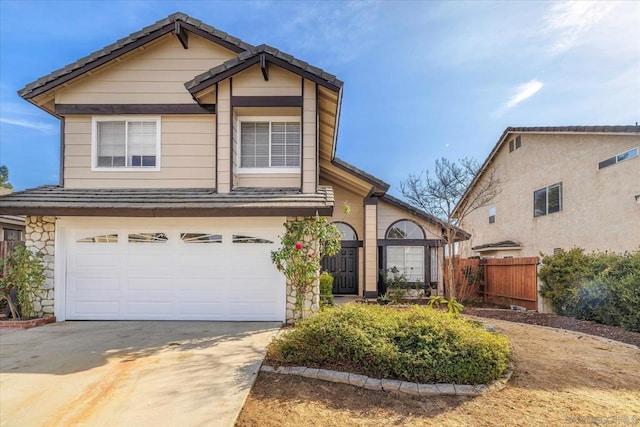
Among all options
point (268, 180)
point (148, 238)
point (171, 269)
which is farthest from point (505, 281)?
point (148, 238)

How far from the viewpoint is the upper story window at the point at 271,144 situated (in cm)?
942

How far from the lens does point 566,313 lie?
9.90 m

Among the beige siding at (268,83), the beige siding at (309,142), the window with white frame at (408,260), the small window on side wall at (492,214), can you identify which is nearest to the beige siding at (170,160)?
the beige siding at (268,83)

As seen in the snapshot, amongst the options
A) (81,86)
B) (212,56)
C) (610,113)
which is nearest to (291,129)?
(212,56)

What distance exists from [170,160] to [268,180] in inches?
102

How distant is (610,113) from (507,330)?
11.8 meters

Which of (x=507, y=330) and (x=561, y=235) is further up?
(x=561, y=235)

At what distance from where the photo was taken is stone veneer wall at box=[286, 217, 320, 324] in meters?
8.41

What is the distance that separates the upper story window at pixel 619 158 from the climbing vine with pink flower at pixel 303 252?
33.4ft

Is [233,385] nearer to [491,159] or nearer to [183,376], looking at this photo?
[183,376]

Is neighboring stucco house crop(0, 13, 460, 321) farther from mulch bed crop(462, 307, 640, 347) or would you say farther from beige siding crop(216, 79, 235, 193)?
mulch bed crop(462, 307, 640, 347)

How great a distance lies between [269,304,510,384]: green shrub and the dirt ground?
1.01ft

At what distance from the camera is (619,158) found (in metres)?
12.2

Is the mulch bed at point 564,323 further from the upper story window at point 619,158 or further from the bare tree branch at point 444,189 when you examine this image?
the upper story window at point 619,158
